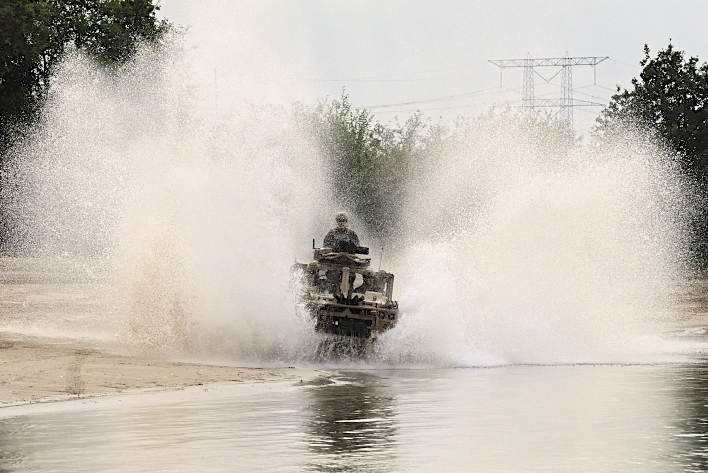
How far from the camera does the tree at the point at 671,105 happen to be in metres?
71.1

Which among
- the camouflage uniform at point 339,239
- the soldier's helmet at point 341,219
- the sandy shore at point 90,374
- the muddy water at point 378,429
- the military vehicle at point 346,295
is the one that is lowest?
the muddy water at point 378,429

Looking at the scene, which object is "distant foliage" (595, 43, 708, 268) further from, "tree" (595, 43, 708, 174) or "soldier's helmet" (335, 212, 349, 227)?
"soldier's helmet" (335, 212, 349, 227)

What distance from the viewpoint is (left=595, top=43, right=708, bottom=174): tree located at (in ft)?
233

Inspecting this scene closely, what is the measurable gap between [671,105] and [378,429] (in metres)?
54.8

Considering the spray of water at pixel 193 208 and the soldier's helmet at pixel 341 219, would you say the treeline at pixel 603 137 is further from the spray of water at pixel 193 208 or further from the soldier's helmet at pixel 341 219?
the soldier's helmet at pixel 341 219

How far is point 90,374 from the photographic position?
2753 centimetres

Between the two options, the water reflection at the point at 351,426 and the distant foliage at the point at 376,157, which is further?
the distant foliage at the point at 376,157

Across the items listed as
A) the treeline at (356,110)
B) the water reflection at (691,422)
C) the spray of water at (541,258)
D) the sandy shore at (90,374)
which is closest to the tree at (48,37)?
the treeline at (356,110)

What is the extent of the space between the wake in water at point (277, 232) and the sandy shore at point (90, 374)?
281 centimetres

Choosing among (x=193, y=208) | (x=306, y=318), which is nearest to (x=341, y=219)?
(x=306, y=318)

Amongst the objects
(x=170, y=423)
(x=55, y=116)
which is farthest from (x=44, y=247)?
(x=170, y=423)

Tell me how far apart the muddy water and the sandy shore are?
86cm

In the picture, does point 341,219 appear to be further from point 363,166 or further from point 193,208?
point 363,166

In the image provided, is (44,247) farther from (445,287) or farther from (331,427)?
(331,427)
